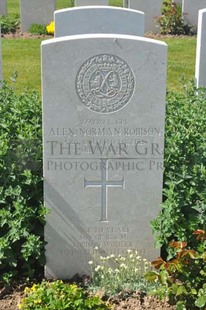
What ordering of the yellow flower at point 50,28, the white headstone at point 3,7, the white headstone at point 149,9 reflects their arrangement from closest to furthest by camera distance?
1. the yellow flower at point 50,28
2. the white headstone at point 149,9
3. the white headstone at point 3,7

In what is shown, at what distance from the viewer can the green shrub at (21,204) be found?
4.18m

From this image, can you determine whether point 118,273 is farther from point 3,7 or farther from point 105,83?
point 3,7

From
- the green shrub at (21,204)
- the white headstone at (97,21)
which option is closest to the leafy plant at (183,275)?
the green shrub at (21,204)

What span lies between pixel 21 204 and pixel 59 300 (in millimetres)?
779

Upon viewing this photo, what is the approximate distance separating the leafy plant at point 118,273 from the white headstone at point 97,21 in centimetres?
308

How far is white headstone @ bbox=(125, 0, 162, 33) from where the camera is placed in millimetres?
14164

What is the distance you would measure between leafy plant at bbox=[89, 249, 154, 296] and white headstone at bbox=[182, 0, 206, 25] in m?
10.8

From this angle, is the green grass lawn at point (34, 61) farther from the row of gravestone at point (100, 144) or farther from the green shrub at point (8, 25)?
the row of gravestone at point (100, 144)

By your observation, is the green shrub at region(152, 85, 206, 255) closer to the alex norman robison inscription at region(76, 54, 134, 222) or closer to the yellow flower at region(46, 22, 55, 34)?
the alex norman robison inscription at region(76, 54, 134, 222)

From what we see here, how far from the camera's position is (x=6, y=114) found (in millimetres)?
5133

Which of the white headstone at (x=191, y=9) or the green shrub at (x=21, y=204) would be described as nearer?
the green shrub at (x=21, y=204)

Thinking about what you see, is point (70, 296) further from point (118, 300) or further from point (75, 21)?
point (75, 21)

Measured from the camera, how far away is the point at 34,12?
1426 cm

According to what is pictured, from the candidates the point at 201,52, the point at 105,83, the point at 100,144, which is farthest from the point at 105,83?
the point at 201,52
